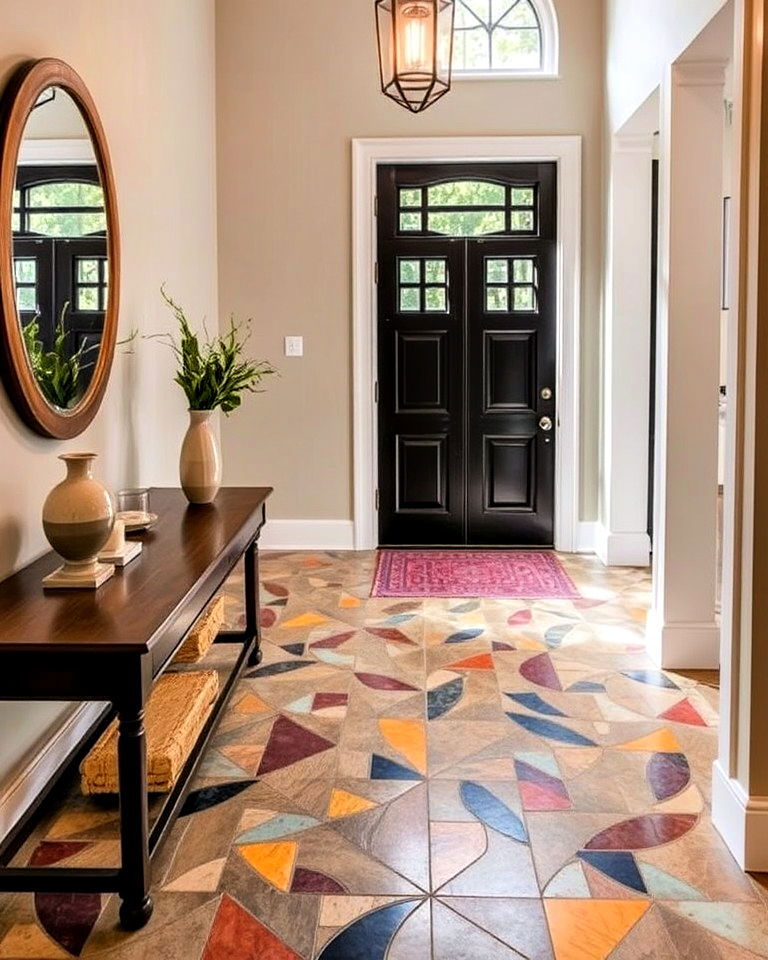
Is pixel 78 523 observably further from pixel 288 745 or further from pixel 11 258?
pixel 288 745

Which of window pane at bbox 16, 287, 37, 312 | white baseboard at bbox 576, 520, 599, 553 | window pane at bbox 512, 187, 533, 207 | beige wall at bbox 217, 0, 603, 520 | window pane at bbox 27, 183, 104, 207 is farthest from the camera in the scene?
white baseboard at bbox 576, 520, 599, 553

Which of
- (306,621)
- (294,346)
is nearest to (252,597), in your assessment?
(306,621)

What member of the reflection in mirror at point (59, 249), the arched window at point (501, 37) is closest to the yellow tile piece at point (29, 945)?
the reflection in mirror at point (59, 249)

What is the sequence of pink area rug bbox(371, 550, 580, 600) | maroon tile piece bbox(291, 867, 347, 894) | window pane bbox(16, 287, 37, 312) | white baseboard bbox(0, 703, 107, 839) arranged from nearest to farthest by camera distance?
maroon tile piece bbox(291, 867, 347, 894)
white baseboard bbox(0, 703, 107, 839)
window pane bbox(16, 287, 37, 312)
pink area rug bbox(371, 550, 580, 600)

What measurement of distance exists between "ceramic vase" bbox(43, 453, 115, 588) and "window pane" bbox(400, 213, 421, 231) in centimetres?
360

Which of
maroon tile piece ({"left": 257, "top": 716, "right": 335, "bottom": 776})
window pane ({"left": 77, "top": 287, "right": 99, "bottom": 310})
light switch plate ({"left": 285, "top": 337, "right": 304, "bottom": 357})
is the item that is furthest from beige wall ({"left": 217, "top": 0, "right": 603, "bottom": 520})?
maroon tile piece ({"left": 257, "top": 716, "right": 335, "bottom": 776})

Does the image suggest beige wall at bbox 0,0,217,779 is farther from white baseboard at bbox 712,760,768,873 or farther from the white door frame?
white baseboard at bbox 712,760,768,873

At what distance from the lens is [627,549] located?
5.14 meters

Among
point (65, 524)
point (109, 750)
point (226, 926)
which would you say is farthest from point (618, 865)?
point (65, 524)

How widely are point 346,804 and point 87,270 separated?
A: 185 centimetres

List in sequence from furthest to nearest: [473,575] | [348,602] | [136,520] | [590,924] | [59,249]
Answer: [473,575]
[348,602]
[136,520]
[59,249]
[590,924]

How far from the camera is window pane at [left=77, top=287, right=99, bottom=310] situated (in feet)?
9.45

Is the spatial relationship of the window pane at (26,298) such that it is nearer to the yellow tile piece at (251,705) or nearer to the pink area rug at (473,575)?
the yellow tile piece at (251,705)

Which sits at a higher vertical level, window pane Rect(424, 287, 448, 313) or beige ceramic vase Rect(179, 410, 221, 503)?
window pane Rect(424, 287, 448, 313)
